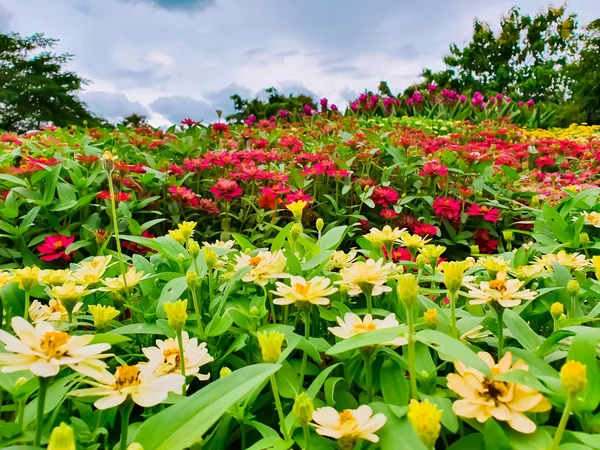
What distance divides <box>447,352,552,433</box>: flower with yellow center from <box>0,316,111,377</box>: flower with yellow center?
35cm

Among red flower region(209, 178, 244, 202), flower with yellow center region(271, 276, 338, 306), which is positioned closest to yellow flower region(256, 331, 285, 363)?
flower with yellow center region(271, 276, 338, 306)

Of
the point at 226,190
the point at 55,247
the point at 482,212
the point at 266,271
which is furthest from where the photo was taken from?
the point at 482,212

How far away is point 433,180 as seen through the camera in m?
2.32

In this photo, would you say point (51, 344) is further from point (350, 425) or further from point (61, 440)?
point (350, 425)

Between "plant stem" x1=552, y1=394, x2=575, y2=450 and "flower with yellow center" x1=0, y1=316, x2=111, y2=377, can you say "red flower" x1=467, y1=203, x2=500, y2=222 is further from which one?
"flower with yellow center" x1=0, y1=316, x2=111, y2=377

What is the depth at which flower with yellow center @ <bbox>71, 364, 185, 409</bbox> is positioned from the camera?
49 cm

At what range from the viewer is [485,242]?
7.13ft

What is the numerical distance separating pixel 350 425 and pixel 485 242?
1834 mm

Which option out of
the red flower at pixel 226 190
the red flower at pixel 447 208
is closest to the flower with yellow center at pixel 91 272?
the red flower at pixel 226 190

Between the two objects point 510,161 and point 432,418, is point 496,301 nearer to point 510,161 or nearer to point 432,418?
point 432,418

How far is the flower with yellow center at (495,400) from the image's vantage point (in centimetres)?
50

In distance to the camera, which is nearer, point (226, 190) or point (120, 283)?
point (120, 283)

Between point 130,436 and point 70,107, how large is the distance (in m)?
17.4

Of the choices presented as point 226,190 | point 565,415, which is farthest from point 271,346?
point 226,190
